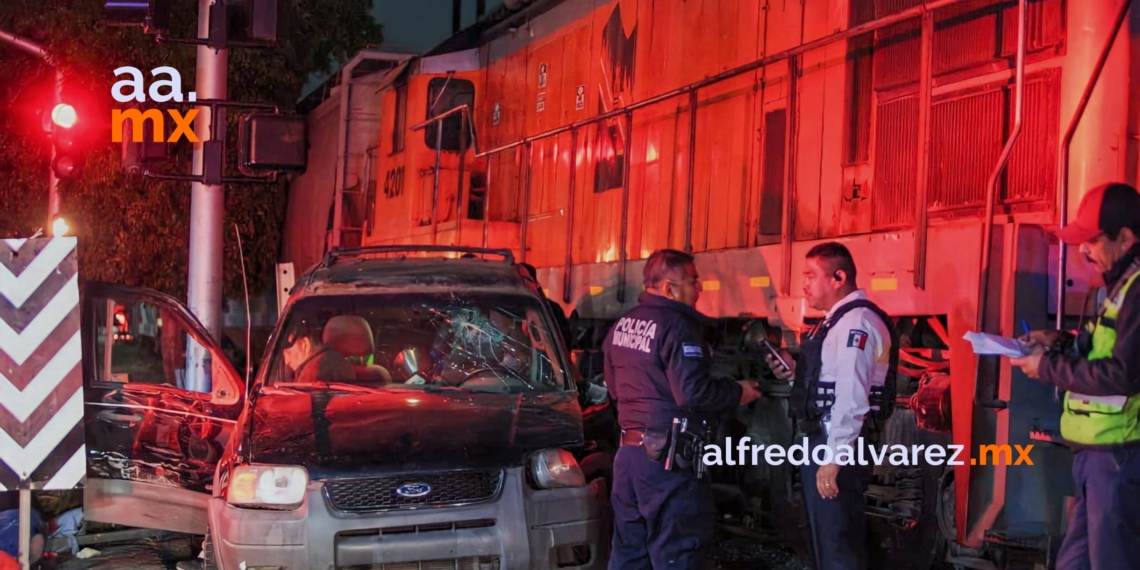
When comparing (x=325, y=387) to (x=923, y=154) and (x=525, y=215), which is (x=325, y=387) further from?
(x=525, y=215)

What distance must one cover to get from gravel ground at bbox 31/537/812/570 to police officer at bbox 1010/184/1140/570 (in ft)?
9.53

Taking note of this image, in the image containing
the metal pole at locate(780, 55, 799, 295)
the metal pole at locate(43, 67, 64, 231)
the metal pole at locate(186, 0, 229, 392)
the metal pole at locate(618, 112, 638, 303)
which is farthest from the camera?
the metal pole at locate(43, 67, 64, 231)

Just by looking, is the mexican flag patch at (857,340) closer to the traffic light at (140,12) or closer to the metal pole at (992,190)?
the metal pole at (992,190)

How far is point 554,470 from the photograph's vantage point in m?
5.26

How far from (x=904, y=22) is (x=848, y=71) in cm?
54

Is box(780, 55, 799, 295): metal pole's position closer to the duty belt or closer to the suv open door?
the duty belt

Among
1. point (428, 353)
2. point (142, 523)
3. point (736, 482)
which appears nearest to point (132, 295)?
point (142, 523)

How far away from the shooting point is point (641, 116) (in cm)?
855

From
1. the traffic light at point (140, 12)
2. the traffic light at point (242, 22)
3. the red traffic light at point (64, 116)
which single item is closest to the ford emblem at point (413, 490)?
the traffic light at point (242, 22)

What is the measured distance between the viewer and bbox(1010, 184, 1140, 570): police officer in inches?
142

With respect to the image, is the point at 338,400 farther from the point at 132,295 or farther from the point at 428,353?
the point at 132,295

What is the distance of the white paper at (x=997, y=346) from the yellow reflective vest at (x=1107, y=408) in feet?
0.72

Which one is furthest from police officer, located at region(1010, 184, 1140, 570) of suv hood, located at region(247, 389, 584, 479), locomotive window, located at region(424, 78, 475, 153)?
locomotive window, located at region(424, 78, 475, 153)

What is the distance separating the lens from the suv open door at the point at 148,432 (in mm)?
6418
